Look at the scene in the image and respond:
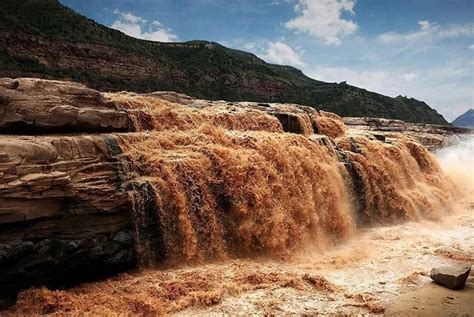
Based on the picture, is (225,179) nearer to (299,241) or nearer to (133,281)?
(299,241)

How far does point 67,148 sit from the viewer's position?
334 inches

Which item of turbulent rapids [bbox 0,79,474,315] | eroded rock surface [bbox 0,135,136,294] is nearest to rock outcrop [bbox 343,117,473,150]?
turbulent rapids [bbox 0,79,474,315]

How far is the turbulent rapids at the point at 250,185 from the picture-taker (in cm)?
945

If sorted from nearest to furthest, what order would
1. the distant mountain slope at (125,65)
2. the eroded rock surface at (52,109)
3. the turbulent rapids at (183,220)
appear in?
the turbulent rapids at (183,220) → the eroded rock surface at (52,109) → the distant mountain slope at (125,65)

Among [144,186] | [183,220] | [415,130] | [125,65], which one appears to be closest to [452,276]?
[183,220]

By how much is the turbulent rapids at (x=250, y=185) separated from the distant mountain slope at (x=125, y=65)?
26139 mm

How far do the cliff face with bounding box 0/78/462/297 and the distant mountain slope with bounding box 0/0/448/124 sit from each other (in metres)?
27.2

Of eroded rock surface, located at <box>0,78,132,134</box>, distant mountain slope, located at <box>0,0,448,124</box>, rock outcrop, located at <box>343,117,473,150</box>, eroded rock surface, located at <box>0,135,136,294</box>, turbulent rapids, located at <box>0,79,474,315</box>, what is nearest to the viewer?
eroded rock surface, located at <box>0,135,136,294</box>

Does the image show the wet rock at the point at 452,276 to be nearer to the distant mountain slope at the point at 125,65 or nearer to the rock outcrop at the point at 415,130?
the rock outcrop at the point at 415,130

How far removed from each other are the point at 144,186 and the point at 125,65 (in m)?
37.5

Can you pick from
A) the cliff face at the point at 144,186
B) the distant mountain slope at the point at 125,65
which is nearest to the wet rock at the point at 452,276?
the cliff face at the point at 144,186

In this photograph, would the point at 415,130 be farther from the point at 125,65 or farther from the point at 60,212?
the point at 125,65

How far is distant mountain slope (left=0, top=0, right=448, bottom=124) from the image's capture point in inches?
1494

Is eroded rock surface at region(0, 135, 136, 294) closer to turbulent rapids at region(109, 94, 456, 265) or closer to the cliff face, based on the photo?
the cliff face
